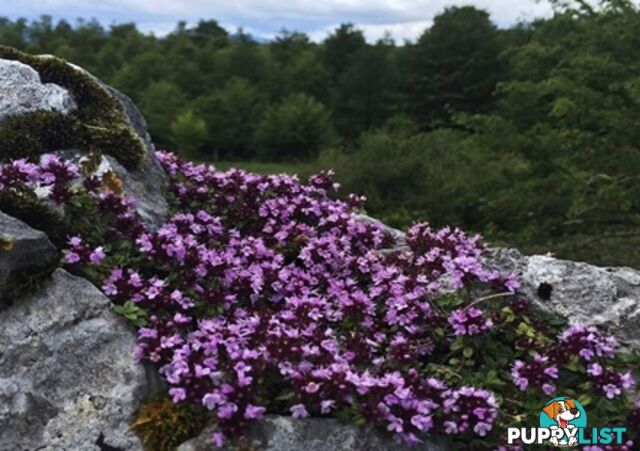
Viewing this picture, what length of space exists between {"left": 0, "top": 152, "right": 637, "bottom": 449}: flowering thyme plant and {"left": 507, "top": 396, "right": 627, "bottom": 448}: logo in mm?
47

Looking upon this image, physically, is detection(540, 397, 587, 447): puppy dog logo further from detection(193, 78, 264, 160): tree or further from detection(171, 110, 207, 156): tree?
detection(193, 78, 264, 160): tree

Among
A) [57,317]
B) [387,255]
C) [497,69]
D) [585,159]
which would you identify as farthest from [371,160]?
[497,69]

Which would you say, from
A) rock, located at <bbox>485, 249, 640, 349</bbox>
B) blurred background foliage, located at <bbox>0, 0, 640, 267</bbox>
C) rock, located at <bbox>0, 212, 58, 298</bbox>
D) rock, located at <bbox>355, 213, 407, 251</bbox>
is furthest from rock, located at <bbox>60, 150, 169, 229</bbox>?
blurred background foliage, located at <bbox>0, 0, 640, 267</bbox>

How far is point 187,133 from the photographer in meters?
41.2

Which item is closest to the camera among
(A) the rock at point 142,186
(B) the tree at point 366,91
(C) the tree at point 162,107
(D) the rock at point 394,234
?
(A) the rock at point 142,186

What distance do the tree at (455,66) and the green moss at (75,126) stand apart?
3940cm

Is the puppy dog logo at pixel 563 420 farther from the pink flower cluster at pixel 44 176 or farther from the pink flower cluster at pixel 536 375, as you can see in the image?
the pink flower cluster at pixel 44 176

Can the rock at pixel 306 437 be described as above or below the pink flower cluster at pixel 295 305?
below

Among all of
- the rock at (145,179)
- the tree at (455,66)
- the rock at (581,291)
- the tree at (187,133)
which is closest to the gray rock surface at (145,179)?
the rock at (145,179)

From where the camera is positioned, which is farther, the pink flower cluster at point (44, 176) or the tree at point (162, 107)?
the tree at point (162, 107)

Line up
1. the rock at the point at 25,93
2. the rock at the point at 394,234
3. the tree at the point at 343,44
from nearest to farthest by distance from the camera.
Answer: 1. the rock at the point at 25,93
2. the rock at the point at 394,234
3. the tree at the point at 343,44

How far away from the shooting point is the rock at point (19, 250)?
3.10m

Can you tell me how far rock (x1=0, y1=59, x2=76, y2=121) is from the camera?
4.34 metres

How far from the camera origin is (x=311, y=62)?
167 ft
